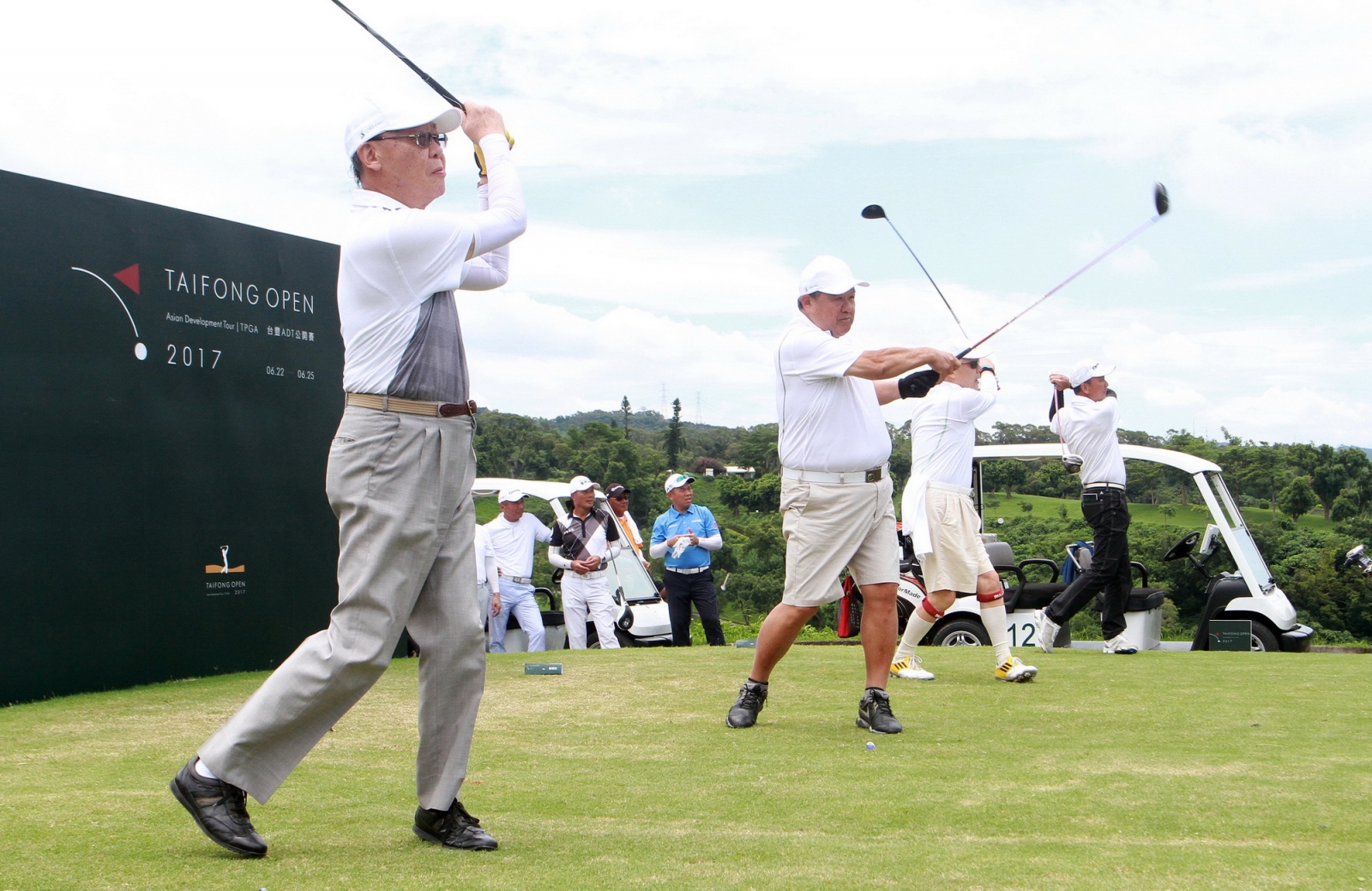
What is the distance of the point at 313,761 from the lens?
4.81 meters

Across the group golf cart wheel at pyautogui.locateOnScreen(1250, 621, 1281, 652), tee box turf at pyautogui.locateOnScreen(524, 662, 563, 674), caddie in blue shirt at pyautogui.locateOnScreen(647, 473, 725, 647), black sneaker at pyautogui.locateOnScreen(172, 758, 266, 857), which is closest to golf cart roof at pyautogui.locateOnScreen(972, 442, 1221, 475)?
golf cart wheel at pyautogui.locateOnScreen(1250, 621, 1281, 652)

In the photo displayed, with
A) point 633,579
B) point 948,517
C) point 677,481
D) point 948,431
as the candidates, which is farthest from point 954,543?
point 633,579

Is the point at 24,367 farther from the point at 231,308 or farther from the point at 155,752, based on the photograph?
the point at 155,752

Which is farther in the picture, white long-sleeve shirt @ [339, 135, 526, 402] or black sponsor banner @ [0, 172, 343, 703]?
black sponsor banner @ [0, 172, 343, 703]

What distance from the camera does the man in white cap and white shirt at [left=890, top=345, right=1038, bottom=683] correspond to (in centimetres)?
821

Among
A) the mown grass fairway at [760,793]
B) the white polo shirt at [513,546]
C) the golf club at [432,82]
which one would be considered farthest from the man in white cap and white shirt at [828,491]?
the white polo shirt at [513,546]

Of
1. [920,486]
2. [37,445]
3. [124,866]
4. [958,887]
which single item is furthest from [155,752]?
[920,486]

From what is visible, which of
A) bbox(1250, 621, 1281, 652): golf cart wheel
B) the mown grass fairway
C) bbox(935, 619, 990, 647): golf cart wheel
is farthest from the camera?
bbox(935, 619, 990, 647): golf cart wheel

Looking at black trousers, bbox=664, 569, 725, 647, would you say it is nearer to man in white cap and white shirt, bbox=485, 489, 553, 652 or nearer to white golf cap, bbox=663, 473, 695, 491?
white golf cap, bbox=663, 473, 695, 491

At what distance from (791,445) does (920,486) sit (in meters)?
2.94

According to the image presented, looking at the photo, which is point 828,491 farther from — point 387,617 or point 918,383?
point 387,617

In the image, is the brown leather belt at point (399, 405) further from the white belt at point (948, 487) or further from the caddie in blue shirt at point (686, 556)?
the caddie in blue shirt at point (686, 556)

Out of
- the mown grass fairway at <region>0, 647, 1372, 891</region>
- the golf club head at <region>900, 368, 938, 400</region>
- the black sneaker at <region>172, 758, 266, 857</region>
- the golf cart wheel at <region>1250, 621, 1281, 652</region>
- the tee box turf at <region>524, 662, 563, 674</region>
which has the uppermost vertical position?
the golf club head at <region>900, 368, 938, 400</region>

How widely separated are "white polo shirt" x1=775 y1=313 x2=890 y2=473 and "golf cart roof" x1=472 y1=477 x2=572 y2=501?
7774 millimetres
